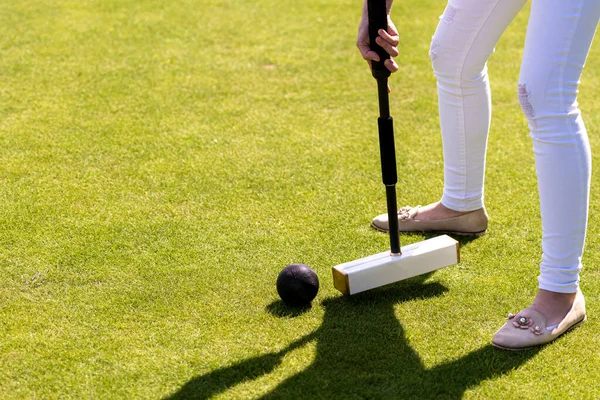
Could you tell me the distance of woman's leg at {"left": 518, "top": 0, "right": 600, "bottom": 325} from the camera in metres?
2.53

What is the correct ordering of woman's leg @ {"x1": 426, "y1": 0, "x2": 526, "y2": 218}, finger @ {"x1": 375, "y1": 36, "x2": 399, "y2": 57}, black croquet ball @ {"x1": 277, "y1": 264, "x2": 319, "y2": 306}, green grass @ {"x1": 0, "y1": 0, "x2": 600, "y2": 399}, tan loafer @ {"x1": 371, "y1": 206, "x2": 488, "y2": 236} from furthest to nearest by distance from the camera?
1. tan loafer @ {"x1": 371, "y1": 206, "x2": 488, "y2": 236}
2. woman's leg @ {"x1": 426, "y1": 0, "x2": 526, "y2": 218}
3. black croquet ball @ {"x1": 277, "y1": 264, "x2": 319, "y2": 306}
4. finger @ {"x1": 375, "y1": 36, "x2": 399, "y2": 57}
5. green grass @ {"x1": 0, "y1": 0, "x2": 600, "y2": 399}

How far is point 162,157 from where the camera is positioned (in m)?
4.34

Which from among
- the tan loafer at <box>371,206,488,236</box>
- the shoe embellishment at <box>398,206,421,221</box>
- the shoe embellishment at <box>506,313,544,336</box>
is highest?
the shoe embellishment at <box>506,313,544,336</box>

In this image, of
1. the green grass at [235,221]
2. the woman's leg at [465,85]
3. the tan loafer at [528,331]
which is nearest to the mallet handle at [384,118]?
the green grass at [235,221]

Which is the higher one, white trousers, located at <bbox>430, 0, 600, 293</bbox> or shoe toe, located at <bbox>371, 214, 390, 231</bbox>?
white trousers, located at <bbox>430, 0, 600, 293</bbox>

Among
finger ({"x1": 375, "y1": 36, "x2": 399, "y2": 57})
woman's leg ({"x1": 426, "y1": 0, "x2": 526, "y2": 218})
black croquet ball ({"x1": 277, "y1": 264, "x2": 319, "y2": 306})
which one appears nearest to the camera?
finger ({"x1": 375, "y1": 36, "x2": 399, "y2": 57})

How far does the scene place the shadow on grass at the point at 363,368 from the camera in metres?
2.54

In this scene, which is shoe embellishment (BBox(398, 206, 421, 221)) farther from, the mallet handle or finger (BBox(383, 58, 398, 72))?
Answer: finger (BBox(383, 58, 398, 72))

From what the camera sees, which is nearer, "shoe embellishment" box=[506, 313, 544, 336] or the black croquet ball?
"shoe embellishment" box=[506, 313, 544, 336]

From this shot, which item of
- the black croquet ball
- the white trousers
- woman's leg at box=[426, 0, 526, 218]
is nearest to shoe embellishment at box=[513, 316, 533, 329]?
the white trousers

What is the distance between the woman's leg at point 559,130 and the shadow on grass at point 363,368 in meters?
0.30

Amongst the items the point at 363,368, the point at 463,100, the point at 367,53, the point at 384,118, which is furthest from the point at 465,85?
the point at 363,368

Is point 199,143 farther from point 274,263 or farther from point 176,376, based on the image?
point 176,376

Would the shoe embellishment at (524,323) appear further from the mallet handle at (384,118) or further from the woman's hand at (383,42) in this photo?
the woman's hand at (383,42)
